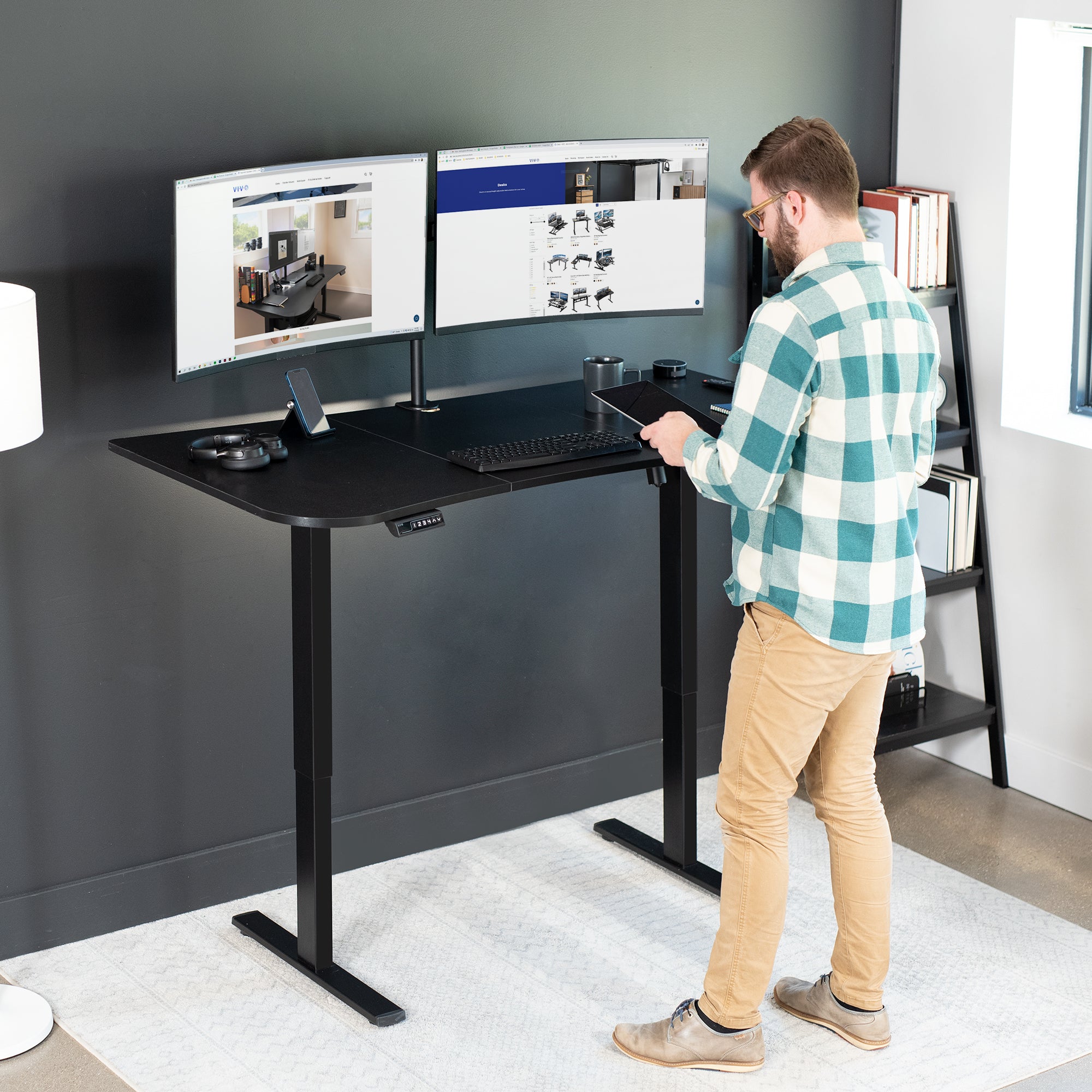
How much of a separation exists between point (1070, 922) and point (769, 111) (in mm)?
1991

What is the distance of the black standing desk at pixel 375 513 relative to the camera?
8.48 feet

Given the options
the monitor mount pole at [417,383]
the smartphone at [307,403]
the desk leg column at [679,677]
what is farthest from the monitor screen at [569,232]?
the desk leg column at [679,677]

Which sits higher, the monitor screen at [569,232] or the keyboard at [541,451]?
the monitor screen at [569,232]

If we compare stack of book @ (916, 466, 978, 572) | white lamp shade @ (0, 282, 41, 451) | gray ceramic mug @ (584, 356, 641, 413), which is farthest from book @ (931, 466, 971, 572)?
white lamp shade @ (0, 282, 41, 451)

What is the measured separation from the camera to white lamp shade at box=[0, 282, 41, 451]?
2.39m

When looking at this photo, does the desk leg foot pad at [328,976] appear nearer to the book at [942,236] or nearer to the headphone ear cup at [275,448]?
the headphone ear cup at [275,448]

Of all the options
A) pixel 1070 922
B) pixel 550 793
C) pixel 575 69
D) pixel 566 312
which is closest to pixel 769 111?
pixel 575 69

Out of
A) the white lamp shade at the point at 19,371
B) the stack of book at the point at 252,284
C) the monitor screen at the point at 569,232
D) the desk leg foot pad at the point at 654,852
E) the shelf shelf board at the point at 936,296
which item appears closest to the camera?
the white lamp shade at the point at 19,371

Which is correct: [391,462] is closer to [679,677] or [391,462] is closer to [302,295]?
[302,295]

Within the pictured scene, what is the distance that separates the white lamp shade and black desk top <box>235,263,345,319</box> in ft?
1.55

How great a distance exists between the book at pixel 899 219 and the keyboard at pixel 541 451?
1.09 meters

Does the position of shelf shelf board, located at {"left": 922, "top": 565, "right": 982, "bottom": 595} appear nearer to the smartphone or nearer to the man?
the man

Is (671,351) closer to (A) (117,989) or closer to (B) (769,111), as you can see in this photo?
(B) (769,111)

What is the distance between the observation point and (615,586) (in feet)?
12.1
